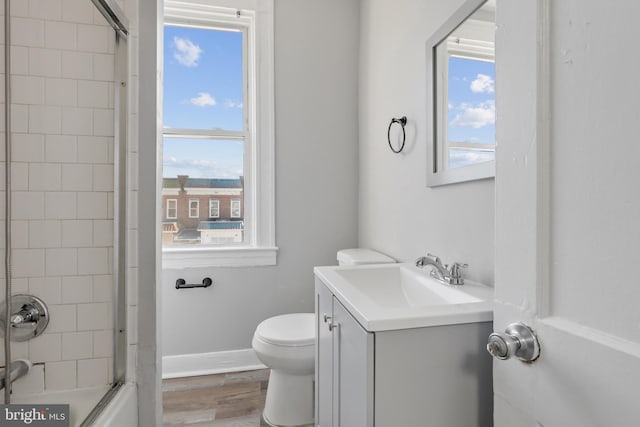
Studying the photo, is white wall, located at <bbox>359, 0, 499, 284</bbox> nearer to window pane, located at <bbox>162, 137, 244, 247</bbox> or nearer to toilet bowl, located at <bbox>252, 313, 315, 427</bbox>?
toilet bowl, located at <bbox>252, 313, 315, 427</bbox>

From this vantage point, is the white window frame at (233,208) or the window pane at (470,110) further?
the white window frame at (233,208)

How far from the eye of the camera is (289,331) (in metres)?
1.65

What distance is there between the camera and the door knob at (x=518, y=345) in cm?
55

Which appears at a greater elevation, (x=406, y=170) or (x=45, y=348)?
(x=406, y=170)

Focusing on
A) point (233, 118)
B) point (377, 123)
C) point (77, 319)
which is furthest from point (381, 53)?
point (77, 319)

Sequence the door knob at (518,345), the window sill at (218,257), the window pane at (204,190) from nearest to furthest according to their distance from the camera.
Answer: the door knob at (518,345)
the window sill at (218,257)
the window pane at (204,190)

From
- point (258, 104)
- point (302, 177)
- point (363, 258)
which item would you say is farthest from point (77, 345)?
point (258, 104)

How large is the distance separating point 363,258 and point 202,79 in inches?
66.0

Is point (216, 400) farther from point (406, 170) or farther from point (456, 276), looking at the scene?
point (406, 170)

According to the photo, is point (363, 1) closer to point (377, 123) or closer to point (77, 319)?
point (377, 123)

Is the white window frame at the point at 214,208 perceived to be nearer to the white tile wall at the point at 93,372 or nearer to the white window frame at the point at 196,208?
the white window frame at the point at 196,208

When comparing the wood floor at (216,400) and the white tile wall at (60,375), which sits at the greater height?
the white tile wall at (60,375)

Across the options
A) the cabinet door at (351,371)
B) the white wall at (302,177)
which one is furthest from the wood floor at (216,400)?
the cabinet door at (351,371)

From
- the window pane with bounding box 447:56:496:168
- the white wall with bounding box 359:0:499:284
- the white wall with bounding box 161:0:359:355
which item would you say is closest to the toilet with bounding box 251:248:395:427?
the white wall with bounding box 359:0:499:284
